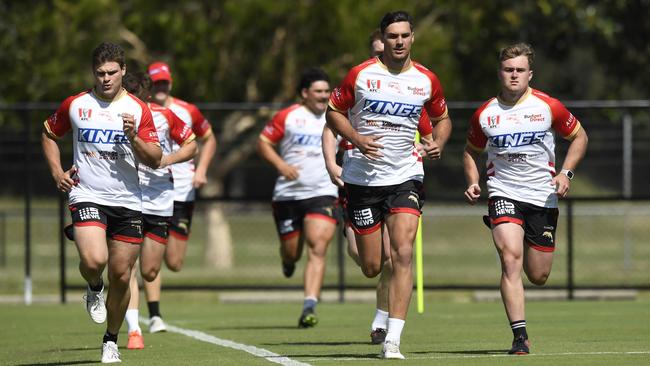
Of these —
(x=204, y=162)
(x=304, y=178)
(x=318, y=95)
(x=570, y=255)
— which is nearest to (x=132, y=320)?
(x=204, y=162)

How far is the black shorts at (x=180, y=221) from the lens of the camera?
1300 cm

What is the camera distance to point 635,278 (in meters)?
21.0

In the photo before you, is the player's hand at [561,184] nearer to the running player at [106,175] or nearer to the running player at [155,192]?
the running player at [106,175]

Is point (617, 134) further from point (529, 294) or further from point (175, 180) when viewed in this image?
point (175, 180)

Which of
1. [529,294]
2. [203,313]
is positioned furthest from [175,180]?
[529,294]

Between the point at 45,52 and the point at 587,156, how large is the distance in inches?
376

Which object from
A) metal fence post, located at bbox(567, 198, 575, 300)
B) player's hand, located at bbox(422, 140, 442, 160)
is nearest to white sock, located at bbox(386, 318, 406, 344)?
player's hand, located at bbox(422, 140, 442, 160)

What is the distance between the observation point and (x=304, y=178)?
45.1 ft

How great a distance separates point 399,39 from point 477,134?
1.06m

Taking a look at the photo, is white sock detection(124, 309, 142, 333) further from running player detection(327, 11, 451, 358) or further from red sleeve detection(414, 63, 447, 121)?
red sleeve detection(414, 63, 447, 121)

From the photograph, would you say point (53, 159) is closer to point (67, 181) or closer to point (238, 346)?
point (67, 181)

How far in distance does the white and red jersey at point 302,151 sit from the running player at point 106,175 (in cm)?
437

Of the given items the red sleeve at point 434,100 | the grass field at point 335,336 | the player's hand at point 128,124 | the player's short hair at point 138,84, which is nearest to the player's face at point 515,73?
the red sleeve at point 434,100

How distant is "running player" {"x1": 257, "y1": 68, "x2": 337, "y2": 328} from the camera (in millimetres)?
13484
